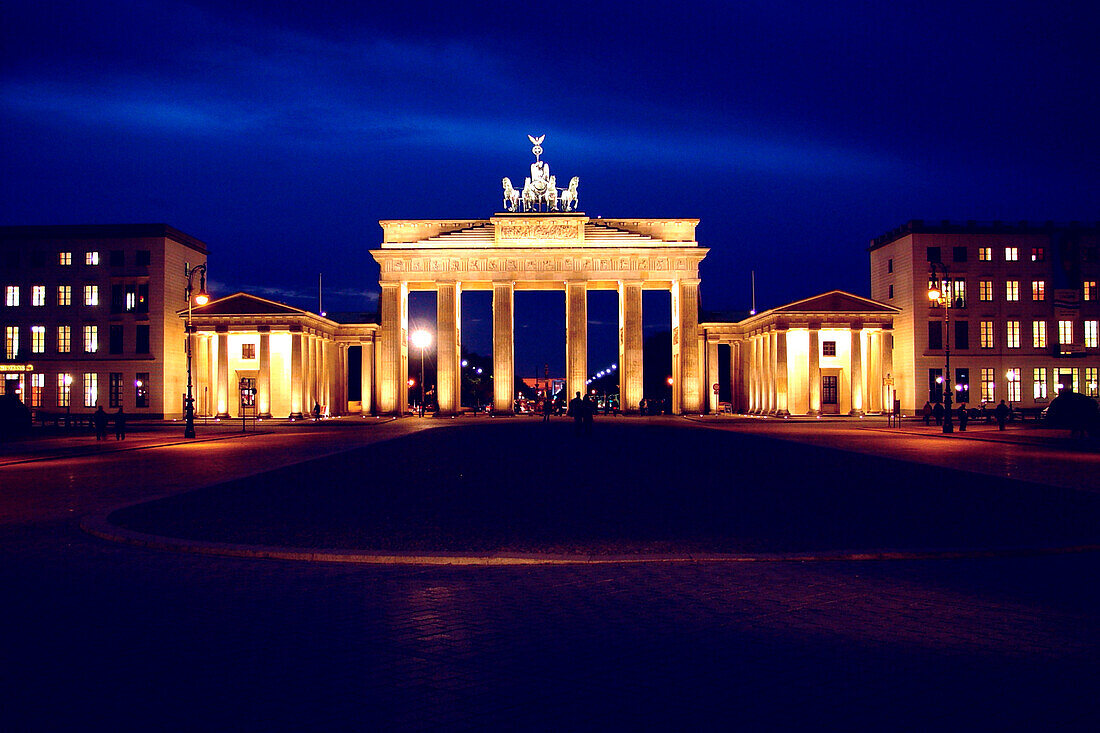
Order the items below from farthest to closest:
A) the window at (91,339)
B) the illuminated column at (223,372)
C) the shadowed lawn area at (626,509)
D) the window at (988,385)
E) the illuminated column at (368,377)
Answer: the illuminated column at (368,377)
the illuminated column at (223,372)
the window at (988,385)
the window at (91,339)
the shadowed lawn area at (626,509)

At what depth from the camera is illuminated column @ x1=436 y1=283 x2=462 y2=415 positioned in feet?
282

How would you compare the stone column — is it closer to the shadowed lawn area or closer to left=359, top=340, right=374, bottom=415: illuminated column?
left=359, top=340, right=374, bottom=415: illuminated column

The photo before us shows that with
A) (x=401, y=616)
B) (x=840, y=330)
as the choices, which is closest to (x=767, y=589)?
(x=401, y=616)

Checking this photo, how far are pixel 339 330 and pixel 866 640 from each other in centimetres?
9244

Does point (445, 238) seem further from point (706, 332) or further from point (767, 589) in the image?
point (767, 589)

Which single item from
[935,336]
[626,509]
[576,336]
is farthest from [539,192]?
[626,509]

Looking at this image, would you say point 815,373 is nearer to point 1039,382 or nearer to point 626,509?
point 1039,382

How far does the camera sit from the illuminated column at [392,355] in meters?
85.9

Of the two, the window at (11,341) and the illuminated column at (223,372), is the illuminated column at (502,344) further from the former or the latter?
the window at (11,341)

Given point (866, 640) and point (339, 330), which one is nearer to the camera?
point (866, 640)

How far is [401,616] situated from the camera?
26.7 feet

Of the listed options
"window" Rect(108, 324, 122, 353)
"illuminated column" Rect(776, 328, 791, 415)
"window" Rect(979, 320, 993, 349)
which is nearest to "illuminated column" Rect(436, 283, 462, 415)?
"window" Rect(108, 324, 122, 353)

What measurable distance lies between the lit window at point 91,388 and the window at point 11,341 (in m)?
5.83

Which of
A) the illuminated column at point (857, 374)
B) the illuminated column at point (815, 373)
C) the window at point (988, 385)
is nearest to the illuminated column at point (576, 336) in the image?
the illuminated column at point (815, 373)
